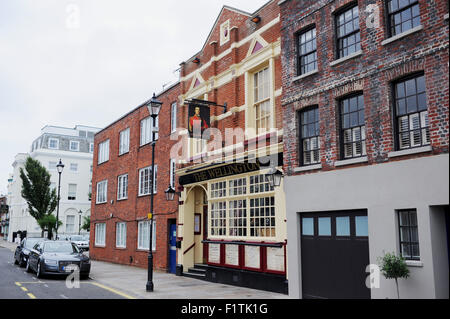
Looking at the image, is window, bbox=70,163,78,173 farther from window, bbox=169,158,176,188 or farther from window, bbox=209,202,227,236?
window, bbox=209,202,227,236

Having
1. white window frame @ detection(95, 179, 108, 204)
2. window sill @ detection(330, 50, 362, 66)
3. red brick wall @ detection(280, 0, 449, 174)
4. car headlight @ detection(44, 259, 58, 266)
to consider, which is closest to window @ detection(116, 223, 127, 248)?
white window frame @ detection(95, 179, 108, 204)

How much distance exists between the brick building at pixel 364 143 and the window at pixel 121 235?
15504mm

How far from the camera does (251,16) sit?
1630cm

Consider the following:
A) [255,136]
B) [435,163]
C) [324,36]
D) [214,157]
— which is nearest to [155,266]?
[214,157]

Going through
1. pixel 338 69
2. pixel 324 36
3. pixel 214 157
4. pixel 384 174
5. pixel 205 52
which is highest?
pixel 205 52

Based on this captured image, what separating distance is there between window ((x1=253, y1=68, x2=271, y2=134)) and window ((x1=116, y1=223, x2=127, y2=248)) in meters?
14.0

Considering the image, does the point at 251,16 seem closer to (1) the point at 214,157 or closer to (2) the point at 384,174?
(1) the point at 214,157

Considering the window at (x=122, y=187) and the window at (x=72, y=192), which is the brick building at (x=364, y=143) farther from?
the window at (x=72, y=192)

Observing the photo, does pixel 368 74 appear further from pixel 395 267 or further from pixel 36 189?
pixel 36 189

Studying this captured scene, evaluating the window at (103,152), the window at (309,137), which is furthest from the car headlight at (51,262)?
the window at (103,152)

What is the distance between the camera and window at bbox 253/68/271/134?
1524 centimetres

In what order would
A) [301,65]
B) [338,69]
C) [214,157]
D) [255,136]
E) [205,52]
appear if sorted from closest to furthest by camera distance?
[338,69]
[301,65]
[255,136]
[214,157]
[205,52]

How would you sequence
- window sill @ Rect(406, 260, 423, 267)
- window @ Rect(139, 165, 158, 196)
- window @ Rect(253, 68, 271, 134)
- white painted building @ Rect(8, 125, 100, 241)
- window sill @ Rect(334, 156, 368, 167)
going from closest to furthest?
1. window sill @ Rect(406, 260, 423, 267)
2. window sill @ Rect(334, 156, 368, 167)
3. window @ Rect(253, 68, 271, 134)
4. window @ Rect(139, 165, 158, 196)
5. white painted building @ Rect(8, 125, 100, 241)

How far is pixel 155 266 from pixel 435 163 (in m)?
15.7
